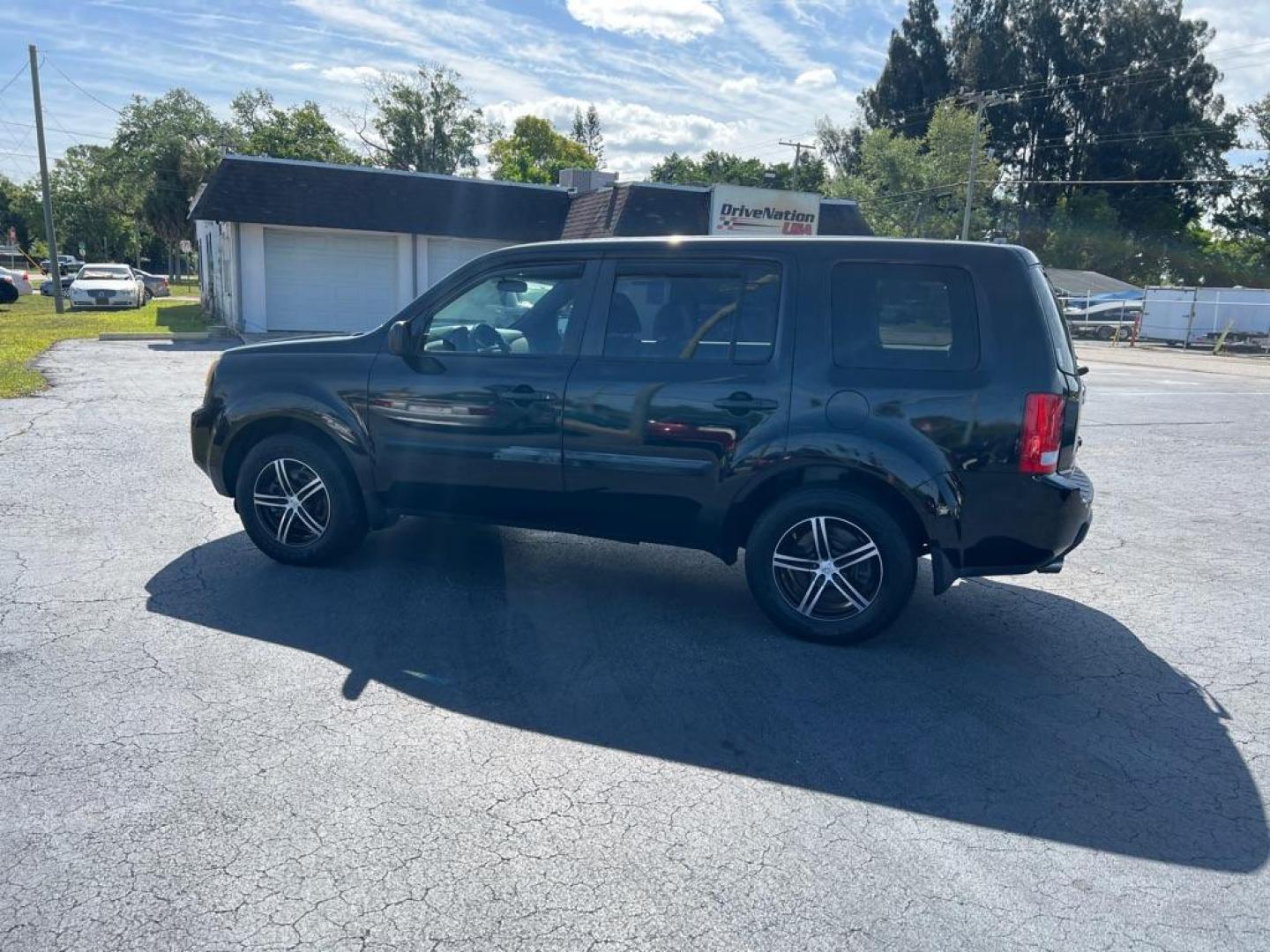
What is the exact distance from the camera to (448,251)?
2762cm

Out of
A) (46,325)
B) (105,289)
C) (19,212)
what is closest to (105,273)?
(105,289)

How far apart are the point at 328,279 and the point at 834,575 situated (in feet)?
79.7

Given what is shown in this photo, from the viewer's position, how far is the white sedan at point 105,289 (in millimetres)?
32969

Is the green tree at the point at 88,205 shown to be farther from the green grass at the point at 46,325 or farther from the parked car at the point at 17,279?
the green grass at the point at 46,325

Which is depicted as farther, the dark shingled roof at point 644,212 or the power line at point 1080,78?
the power line at point 1080,78

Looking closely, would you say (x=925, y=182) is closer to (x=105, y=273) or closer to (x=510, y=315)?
(x=105, y=273)

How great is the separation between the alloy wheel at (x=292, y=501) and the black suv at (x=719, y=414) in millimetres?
12

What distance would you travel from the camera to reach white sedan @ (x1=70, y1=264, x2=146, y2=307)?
108 ft

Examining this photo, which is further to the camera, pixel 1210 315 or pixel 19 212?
pixel 19 212

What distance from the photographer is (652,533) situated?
5285mm

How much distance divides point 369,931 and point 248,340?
2216cm

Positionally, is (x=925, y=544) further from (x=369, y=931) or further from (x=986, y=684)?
(x=369, y=931)

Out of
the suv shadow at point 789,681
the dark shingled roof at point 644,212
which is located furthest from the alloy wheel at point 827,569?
the dark shingled roof at point 644,212

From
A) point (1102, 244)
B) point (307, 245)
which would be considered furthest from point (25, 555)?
point (1102, 244)
